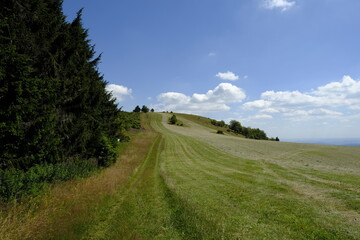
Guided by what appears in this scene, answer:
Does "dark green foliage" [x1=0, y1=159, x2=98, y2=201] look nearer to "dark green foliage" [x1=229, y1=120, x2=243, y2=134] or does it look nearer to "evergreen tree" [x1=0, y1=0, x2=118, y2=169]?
"evergreen tree" [x1=0, y1=0, x2=118, y2=169]

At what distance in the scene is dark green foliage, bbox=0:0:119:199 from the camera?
805cm

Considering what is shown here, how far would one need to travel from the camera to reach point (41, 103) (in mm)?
9852

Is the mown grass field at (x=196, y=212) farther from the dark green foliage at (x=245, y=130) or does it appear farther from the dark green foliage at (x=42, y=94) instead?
the dark green foliage at (x=245, y=130)

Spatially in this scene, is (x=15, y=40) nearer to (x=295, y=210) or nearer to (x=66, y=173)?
(x=66, y=173)

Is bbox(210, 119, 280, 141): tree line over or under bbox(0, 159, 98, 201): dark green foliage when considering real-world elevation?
over

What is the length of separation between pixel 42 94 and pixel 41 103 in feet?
1.69

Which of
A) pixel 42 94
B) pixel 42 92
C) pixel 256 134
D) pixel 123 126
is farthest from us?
pixel 256 134

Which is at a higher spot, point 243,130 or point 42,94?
point 243,130

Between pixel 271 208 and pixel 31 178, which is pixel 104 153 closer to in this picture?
pixel 31 178

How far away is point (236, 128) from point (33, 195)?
389ft

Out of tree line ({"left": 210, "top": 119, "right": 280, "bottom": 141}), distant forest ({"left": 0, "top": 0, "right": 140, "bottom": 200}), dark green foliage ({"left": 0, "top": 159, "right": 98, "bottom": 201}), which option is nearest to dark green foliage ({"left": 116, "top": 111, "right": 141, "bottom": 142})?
distant forest ({"left": 0, "top": 0, "right": 140, "bottom": 200})

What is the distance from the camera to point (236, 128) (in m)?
118

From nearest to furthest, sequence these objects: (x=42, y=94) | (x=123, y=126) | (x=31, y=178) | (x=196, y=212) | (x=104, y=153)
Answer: (x=196, y=212), (x=31, y=178), (x=42, y=94), (x=104, y=153), (x=123, y=126)

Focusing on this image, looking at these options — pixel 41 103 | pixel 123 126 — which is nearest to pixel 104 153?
pixel 41 103
